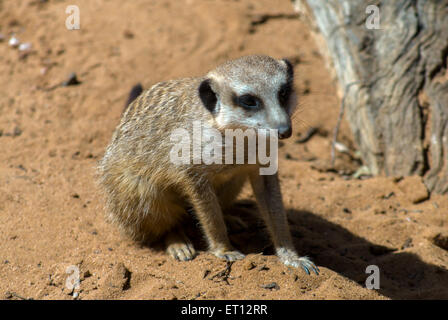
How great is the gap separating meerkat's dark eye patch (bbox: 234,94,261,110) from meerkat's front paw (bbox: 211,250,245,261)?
1096mm

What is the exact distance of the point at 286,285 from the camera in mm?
3311

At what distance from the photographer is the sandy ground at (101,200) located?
3414mm

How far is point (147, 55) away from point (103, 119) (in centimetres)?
129

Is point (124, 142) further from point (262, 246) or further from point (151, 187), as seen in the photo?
point (262, 246)

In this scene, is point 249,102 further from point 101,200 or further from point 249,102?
point 101,200

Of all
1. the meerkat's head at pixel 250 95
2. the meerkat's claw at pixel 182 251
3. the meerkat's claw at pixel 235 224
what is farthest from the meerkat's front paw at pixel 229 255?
the meerkat's head at pixel 250 95

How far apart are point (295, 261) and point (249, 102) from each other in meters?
1.19

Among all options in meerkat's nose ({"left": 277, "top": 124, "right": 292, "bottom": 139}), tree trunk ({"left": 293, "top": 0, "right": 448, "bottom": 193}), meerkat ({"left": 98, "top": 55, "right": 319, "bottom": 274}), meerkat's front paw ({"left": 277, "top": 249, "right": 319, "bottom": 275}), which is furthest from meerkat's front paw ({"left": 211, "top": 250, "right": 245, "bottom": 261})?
tree trunk ({"left": 293, "top": 0, "right": 448, "bottom": 193})

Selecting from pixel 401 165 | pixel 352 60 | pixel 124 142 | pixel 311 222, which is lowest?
pixel 311 222

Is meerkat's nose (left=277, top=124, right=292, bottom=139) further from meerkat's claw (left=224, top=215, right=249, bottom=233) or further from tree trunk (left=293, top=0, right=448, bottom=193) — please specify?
tree trunk (left=293, top=0, right=448, bottom=193)

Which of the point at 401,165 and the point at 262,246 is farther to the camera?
the point at 401,165

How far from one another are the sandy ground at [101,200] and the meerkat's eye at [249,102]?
2.10 feet

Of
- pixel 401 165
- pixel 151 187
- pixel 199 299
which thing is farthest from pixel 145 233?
pixel 401 165

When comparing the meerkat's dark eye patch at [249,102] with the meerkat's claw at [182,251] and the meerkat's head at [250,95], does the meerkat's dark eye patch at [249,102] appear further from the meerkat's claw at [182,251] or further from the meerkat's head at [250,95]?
the meerkat's claw at [182,251]
